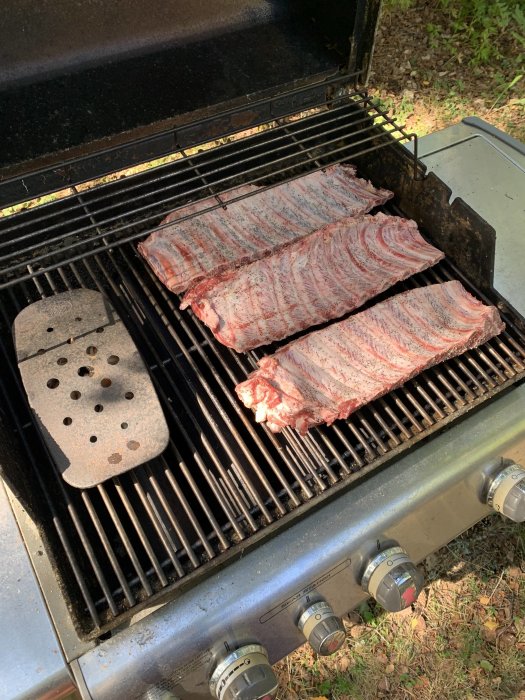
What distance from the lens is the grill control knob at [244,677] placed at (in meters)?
1.60

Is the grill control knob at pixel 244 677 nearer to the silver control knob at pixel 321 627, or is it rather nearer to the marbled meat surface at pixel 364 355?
the silver control knob at pixel 321 627

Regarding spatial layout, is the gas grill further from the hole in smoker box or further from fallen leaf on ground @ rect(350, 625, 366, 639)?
fallen leaf on ground @ rect(350, 625, 366, 639)

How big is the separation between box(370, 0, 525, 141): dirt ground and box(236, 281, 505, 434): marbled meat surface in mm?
3447

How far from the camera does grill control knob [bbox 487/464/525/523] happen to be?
6.26 feet

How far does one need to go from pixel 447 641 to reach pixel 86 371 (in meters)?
2.37

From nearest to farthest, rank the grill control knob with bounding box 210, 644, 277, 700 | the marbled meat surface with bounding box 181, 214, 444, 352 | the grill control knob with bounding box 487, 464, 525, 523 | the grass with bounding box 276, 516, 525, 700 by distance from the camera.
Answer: the grill control knob with bounding box 210, 644, 277, 700
the grill control knob with bounding box 487, 464, 525, 523
the marbled meat surface with bounding box 181, 214, 444, 352
the grass with bounding box 276, 516, 525, 700

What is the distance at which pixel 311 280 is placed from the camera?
2.42 metres

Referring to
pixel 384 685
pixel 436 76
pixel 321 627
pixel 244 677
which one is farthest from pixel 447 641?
pixel 436 76

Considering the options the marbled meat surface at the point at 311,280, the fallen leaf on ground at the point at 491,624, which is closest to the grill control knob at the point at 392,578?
the marbled meat surface at the point at 311,280

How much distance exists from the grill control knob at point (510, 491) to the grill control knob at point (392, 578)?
41 cm

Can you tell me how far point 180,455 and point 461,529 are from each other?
1145 millimetres

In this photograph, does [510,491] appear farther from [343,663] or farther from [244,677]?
[343,663]

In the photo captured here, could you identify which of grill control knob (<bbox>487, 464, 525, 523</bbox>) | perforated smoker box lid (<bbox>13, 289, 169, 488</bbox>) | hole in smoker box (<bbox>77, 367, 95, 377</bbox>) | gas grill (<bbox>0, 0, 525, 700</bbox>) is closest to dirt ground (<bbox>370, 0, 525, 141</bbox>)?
gas grill (<bbox>0, 0, 525, 700</bbox>)

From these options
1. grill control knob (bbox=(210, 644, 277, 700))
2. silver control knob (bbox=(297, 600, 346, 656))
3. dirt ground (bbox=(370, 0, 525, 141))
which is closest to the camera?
grill control knob (bbox=(210, 644, 277, 700))
